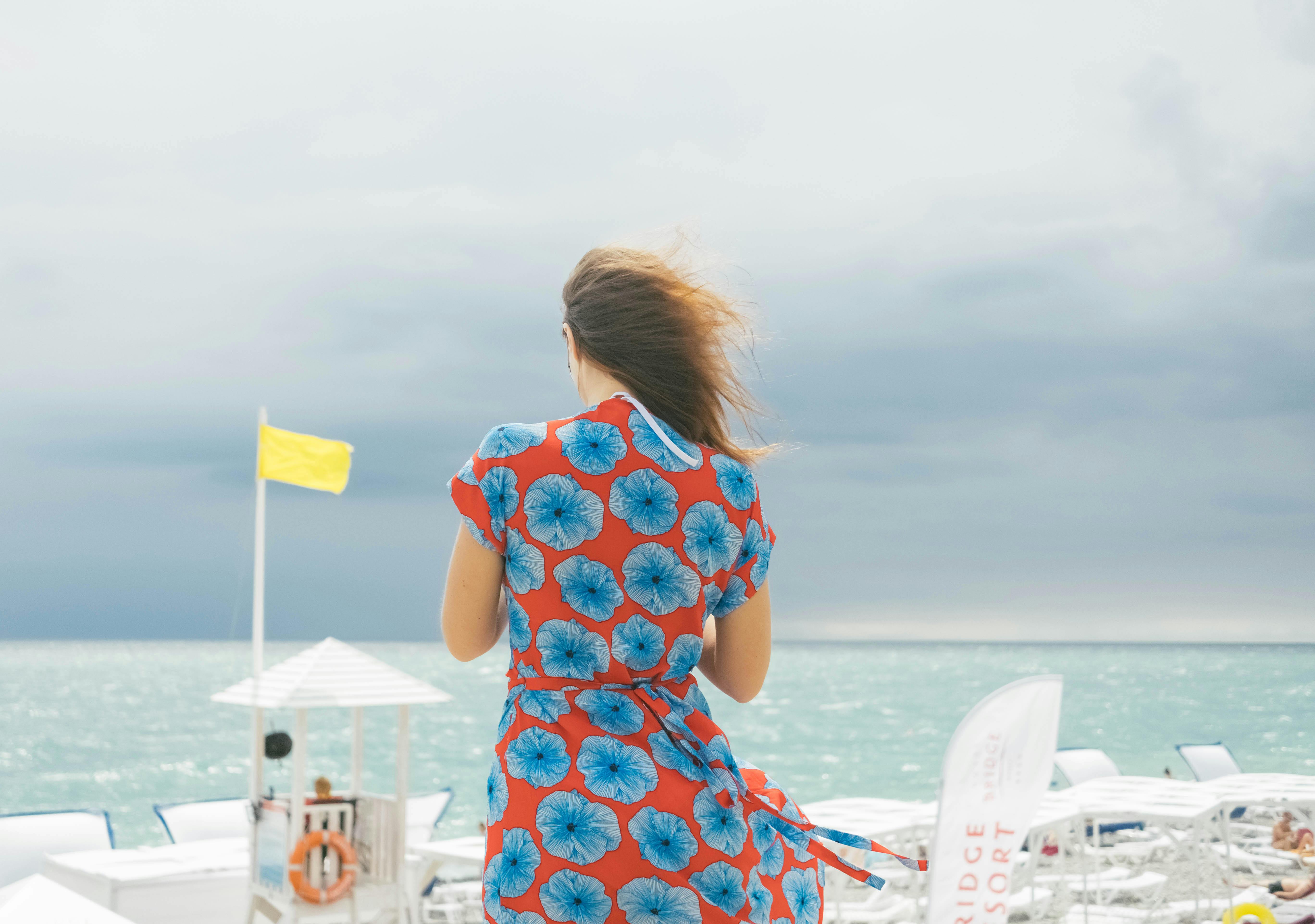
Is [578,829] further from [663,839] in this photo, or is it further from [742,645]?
[742,645]

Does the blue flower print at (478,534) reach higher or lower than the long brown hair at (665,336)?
lower

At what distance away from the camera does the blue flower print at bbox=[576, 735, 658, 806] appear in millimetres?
1271

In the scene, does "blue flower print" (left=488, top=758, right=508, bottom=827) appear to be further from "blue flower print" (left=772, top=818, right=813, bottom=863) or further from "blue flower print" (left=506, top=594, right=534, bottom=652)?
"blue flower print" (left=772, top=818, right=813, bottom=863)

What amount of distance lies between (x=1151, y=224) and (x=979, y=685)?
23.0 m

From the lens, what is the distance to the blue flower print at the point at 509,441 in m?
1.31

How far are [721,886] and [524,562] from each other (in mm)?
394

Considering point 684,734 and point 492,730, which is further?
point 492,730

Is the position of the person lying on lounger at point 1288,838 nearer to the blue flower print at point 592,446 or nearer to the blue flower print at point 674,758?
the blue flower print at point 674,758

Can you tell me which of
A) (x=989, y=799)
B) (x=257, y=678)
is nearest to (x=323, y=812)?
(x=257, y=678)

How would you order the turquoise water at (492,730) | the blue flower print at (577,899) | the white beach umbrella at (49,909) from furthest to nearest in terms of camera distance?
1. the turquoise water at (492,730)
2. the white beach umbrella at (49,909)
3. the blue flower print at (577,899)

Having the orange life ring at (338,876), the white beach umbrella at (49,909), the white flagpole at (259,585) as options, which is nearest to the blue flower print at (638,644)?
the white beach umbrella at (49,909)

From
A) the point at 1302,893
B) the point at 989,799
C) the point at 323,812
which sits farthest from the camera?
the point at 1302,893

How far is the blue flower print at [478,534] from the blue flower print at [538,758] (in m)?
0.19

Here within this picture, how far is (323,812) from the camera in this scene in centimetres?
426
